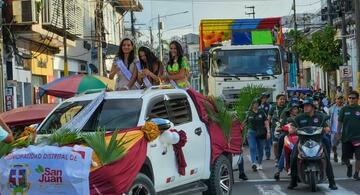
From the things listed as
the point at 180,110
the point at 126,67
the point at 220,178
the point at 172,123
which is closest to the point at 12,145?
the point at 172,123

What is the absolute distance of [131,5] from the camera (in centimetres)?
5412

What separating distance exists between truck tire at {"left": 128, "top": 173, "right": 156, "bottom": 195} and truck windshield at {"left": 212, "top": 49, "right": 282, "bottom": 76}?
13092mm

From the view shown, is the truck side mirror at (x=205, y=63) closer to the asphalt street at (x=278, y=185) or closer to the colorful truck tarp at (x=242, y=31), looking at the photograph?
the colorful truck tarp at (x=242, y=31)

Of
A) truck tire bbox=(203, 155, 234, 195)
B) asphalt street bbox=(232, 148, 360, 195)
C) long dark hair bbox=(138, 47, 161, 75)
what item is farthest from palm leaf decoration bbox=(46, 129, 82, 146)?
asphalt street bbox=(232, 148, 360, 195)

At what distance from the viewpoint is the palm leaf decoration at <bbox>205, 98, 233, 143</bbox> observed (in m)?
9.75

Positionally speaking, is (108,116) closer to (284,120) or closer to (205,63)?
(284,120)

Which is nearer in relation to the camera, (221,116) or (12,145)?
(12,145)

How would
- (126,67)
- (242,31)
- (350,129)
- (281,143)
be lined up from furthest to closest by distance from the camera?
(242,31), (281,143), (350,129), (126,67)

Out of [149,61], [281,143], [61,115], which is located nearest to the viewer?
[61,115]

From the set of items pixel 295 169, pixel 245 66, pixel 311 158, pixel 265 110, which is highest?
pixel 245 66

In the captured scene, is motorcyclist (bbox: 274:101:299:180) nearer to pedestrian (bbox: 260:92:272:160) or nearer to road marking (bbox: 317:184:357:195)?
road marking (bbox: 317:184:357:195)

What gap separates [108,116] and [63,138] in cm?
136

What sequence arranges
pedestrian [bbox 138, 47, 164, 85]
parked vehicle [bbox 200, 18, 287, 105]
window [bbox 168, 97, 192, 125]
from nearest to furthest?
window [bbox 168, 97, 192, 125], pedestrian [bbox 138, 47, 164, 85], parked vehicle [bbox 200, 18, 287, 105]

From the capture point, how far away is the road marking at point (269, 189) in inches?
436
